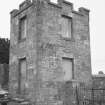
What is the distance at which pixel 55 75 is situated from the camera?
44.1 feet

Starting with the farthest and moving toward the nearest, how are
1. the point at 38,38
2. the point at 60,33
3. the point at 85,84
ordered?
1. the point at 85,84
2. the point at 60,33
3. the point at 38,38

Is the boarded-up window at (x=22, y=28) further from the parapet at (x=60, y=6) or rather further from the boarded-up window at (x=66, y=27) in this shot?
the boarded-up window at (x=66, y=27)

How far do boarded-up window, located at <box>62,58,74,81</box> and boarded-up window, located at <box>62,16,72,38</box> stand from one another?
1695 millimetres

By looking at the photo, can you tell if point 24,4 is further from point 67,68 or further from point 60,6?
point 67,68

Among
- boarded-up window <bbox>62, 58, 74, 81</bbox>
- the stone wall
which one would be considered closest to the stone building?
boarded-up window <bbox>62, 58, 74, 81</bbox>

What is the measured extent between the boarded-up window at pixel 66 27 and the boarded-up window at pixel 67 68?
5.56 feet

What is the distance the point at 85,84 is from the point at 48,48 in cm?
391

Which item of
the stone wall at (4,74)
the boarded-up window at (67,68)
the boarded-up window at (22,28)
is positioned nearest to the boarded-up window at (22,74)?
the boarded-up window at (22,28)

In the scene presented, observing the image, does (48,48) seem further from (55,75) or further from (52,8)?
(52,8)

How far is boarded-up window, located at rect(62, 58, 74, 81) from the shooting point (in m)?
14.2

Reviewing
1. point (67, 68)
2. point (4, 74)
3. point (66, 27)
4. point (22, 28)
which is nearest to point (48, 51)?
point (67, 68)

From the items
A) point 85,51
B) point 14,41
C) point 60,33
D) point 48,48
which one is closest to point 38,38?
point 48,48

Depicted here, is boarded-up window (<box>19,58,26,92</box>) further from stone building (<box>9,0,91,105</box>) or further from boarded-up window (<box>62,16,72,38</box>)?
A: boarded-up window (<box>62,16,72,38</box>)

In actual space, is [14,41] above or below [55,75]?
above
